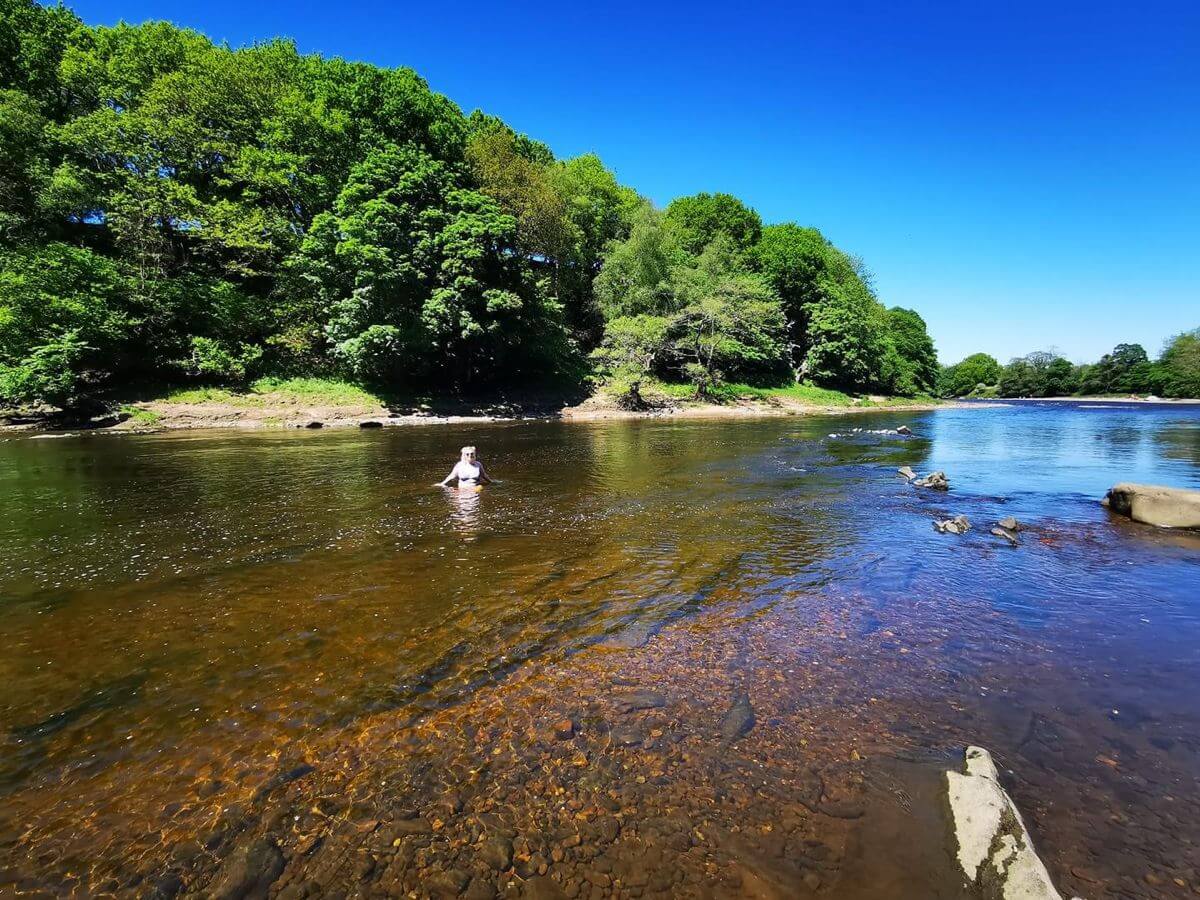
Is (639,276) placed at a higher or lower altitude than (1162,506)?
higher

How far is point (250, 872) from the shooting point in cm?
323

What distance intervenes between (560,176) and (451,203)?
24.4m

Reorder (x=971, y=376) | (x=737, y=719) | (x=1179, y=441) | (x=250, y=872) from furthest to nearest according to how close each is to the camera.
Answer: (x=971, y=376)
(x=1179, y=441)
(x=737, y=719)
(x=250, y=872)

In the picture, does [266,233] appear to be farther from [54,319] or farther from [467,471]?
[467,471]

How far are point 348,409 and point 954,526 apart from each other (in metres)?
38.1

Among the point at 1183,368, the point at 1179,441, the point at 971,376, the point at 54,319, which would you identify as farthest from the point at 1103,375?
the point at 54,319

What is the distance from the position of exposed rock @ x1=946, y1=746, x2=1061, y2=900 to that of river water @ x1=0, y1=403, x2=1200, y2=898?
0.17m

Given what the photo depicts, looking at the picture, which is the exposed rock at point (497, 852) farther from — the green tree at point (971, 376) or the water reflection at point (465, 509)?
the green tree at point (971, 376)

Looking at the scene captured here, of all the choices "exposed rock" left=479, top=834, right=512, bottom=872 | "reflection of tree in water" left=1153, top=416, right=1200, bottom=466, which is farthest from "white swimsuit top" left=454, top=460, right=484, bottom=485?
"reflection of tree in water" left=1153, top=416, right=1200, bottom=466

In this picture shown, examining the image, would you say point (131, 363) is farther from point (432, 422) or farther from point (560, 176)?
point (560, 176)

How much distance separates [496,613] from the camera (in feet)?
22.9

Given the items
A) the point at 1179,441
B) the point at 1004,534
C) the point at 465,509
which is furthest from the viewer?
the point at 1179,441

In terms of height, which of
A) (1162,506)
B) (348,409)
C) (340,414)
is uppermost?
(348,409)

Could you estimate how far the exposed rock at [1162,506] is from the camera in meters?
11.0
